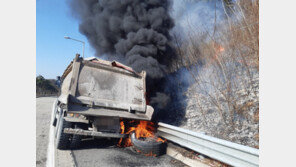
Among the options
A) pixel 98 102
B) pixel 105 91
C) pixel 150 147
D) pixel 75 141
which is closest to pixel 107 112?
pixel 98 102

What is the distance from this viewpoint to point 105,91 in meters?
5.22

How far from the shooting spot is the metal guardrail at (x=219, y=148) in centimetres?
273

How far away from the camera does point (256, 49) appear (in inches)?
195

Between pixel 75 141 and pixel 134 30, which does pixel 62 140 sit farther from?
pixel 134 30

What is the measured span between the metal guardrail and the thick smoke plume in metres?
3.28

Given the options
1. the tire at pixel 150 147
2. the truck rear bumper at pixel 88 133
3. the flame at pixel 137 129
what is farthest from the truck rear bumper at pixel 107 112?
the tire at pixel 150 147

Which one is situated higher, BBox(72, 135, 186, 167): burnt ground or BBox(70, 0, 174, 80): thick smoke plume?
BBox(70, 0, 174, 80): thick smoke plume

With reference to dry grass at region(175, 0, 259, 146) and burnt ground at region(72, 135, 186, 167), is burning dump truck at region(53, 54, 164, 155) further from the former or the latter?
dry grass at region(175, 0, 259, 146)

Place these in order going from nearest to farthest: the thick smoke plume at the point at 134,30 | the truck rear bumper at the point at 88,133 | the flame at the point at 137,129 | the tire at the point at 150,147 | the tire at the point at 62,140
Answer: the tire at the point at 150,147
the truck rear bumper at the point at 88,133
the tire at the point at 62,140
the flame at the point at 137,129
the thick smoke plume at the point at 134,30

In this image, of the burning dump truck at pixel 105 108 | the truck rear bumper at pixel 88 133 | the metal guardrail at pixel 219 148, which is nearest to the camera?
the metal guardrail at pixel 219 148

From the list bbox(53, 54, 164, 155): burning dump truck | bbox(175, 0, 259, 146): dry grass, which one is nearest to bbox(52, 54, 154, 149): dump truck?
bbox(53, 54, 164, 155): burning dump truck

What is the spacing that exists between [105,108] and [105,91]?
19.2 inches

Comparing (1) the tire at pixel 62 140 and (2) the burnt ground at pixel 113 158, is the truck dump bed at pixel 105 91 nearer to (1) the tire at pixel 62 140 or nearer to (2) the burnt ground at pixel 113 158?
(1) the tire at pixel 62 140

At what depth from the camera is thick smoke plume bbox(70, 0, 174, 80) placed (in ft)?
25.5
